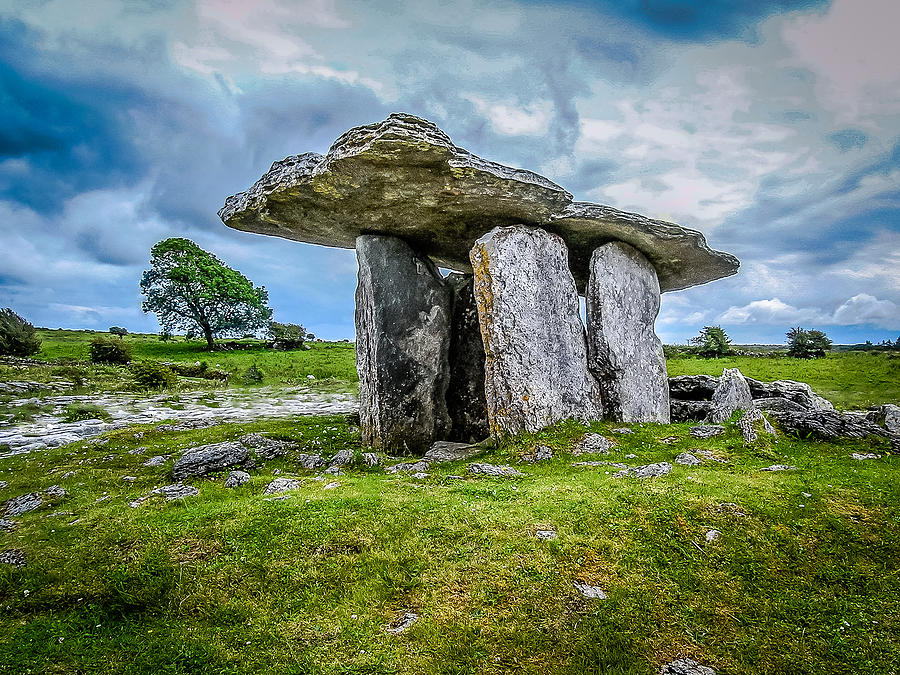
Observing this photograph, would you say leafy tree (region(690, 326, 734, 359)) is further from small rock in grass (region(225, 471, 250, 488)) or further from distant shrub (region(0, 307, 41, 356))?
distant shrub (region(0, 307, 41, 356))

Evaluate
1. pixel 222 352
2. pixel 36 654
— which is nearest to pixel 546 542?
pixel 36 654

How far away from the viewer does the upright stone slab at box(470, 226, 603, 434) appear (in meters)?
10.6

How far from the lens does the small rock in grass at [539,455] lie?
8.88 m

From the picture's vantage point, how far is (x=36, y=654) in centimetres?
380

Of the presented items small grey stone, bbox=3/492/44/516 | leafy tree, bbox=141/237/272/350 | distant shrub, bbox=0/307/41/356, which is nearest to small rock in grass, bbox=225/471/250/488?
small grey stone, bbox=3/492/44/516

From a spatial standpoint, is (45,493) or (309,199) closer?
(45,493)

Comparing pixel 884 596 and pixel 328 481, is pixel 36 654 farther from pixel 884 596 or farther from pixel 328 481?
pixel 884 596

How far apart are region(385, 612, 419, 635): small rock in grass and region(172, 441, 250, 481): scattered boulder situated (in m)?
5.72

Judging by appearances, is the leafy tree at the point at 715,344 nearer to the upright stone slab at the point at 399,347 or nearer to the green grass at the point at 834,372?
the green grass at the point at 834,372

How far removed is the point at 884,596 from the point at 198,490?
8.32 m

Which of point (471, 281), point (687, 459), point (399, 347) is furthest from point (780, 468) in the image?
point (471, 281)

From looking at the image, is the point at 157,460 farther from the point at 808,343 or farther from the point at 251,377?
the point at 808,343

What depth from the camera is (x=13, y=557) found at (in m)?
5.18

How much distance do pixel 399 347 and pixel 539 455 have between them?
484 cm
